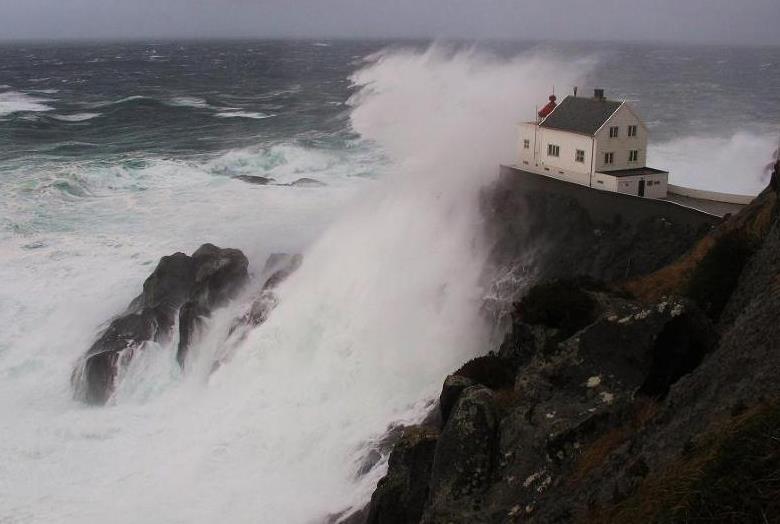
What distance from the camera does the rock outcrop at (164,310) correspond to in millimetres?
21656

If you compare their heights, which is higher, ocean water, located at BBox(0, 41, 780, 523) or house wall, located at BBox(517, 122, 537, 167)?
house wall, located at BBox(517, 122, 537, 167)

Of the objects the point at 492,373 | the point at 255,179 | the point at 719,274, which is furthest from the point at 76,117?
the point at 719,274

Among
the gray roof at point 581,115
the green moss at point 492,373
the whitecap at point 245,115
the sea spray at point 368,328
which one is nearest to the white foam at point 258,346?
the sea spray at point 368,328

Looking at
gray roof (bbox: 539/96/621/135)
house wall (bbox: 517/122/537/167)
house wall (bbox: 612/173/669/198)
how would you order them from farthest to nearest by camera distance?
1. house wall (bbox: 517/122/537/167)
2. gray roof (bbox: 539/96/621/135)
3. house wall (bbox: 612/173/669/198)

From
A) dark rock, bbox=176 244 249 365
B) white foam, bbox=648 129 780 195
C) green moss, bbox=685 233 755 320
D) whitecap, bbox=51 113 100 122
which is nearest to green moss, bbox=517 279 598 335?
green moss, bbox=685 233 755 320

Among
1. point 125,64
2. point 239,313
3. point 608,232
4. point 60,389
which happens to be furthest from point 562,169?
point 125,64

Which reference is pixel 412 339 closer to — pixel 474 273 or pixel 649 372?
pixel 474 273

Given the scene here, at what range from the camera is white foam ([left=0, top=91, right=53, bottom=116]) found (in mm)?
65169

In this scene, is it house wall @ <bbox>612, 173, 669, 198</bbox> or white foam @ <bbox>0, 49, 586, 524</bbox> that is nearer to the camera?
white foam @ <bbox>0, 49, 586, 524</bbox>

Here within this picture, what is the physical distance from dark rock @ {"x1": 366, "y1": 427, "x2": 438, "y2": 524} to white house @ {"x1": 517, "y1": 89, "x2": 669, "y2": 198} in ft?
38.3

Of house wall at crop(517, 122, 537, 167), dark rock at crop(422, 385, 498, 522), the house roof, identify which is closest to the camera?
dark rock at crop(422, 385, 498, 522)

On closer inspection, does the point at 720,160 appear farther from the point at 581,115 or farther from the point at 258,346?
the point at 258,346

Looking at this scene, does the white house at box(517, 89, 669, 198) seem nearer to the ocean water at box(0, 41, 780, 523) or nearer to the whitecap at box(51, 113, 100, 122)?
the ocean water at box(0, 41, 780, 523)

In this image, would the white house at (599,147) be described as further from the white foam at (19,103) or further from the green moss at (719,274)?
the white foam at (19,103)
